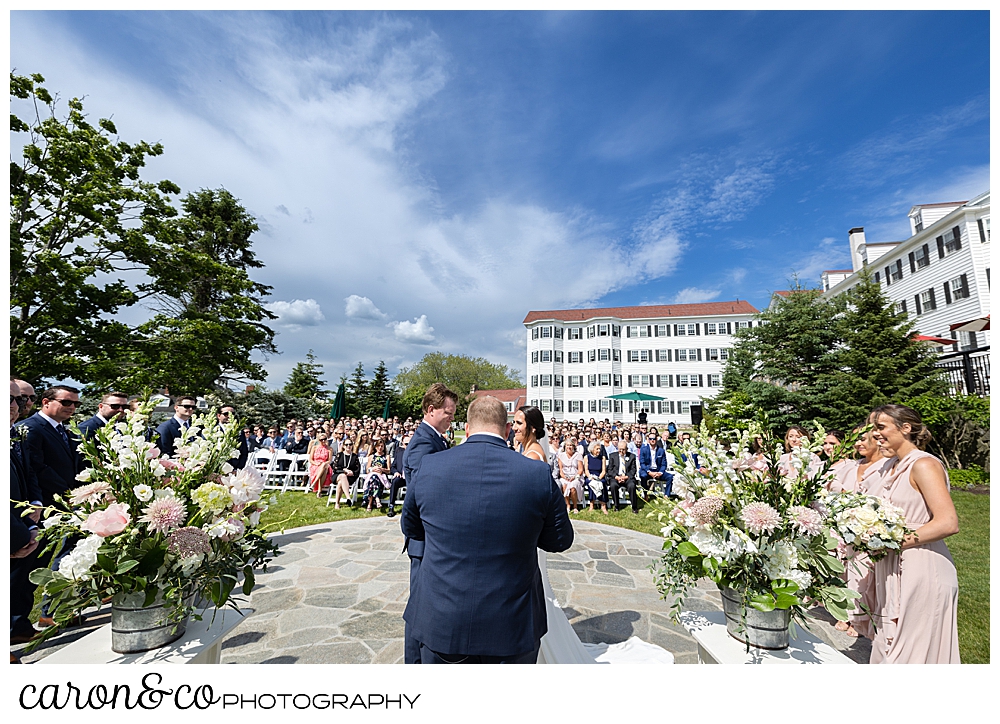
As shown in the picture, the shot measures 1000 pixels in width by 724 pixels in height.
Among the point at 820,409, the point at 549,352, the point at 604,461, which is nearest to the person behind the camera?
the point at 604,461

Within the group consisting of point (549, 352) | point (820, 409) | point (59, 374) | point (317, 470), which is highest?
point (549, 352)

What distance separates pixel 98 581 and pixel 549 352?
5293cm

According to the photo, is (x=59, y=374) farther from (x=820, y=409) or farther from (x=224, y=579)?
(x=820, y=409)

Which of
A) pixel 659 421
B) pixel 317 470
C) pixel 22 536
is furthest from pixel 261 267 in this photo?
pixel 659 421

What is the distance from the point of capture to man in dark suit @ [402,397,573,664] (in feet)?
7.14

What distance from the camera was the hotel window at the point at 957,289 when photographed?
2683cm

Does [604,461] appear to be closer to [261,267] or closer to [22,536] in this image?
[22,536]

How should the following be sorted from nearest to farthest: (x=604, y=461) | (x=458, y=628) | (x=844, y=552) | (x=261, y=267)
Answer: (x=458, y=628) < (x=844, y=552) < (x=604, y=461) < (x=261, y=267)

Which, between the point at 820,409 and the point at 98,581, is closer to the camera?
the point at 98,581

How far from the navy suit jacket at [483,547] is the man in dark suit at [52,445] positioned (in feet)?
16.0

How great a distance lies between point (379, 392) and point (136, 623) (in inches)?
2112

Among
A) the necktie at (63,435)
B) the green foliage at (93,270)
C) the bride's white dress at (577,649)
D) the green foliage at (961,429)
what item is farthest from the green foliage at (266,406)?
the green foliage at (961,429)

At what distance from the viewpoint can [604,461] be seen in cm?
1251
